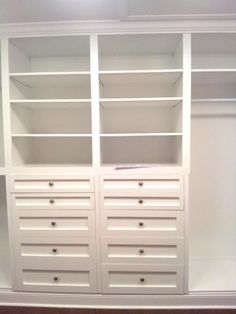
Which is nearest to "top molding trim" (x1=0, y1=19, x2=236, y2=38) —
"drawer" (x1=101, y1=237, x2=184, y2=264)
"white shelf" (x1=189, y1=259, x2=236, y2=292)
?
"drawer" (x1=101, y1=237, x2=184, y2=264)

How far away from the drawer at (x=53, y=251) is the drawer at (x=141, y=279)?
21cm

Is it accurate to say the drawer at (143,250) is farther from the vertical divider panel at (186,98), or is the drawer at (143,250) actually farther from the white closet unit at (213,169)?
the vertical divider panel at (186,98)

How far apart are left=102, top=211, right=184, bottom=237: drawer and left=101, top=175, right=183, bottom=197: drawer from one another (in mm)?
156

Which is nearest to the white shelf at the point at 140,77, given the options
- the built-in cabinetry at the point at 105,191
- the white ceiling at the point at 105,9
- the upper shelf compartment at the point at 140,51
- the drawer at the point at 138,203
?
the built-in cabinetry at the point at 105,191

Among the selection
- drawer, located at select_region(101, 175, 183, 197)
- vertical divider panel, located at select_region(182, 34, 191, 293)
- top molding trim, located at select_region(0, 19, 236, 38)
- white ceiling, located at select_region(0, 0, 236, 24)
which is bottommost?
drawer, located at select_region(101, 175, 183, 197)

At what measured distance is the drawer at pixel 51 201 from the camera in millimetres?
1917

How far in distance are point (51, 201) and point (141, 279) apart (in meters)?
0.97

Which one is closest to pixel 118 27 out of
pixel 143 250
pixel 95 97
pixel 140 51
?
pixel 140 51

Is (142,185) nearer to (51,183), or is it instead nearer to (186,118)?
(186,118)

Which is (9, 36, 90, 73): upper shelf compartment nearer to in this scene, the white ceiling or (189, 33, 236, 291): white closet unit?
the white ceiling

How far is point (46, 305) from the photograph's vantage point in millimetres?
1986

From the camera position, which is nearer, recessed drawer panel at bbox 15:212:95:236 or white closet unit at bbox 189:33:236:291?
recessed drawer panel at bbox 15:212:95:236

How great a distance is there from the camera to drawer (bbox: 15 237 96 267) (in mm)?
1938

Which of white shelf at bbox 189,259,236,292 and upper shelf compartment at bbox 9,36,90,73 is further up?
upper shelf compartment at bbox 9,36,90,73
